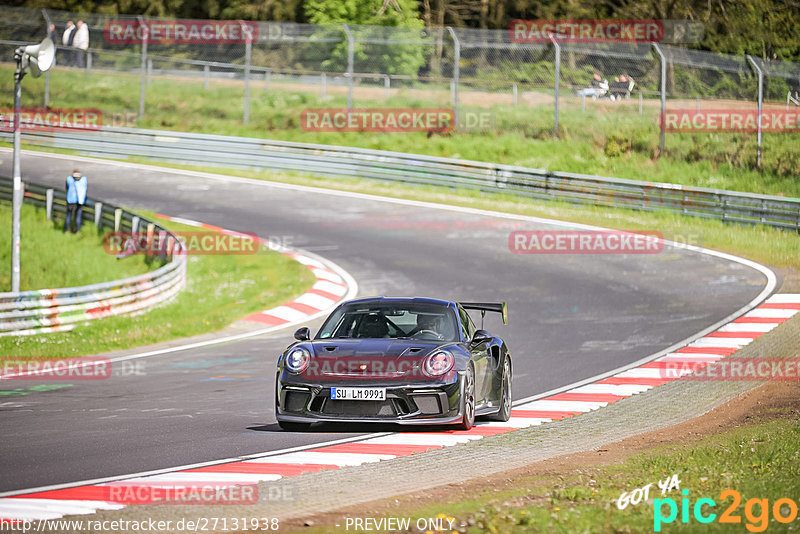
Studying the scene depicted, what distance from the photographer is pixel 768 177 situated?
30.8 m

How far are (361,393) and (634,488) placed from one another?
307cm

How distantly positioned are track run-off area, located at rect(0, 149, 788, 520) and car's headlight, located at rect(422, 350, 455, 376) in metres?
0.63

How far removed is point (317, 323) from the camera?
18938 millimetres

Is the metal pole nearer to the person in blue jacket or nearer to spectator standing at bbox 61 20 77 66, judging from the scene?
the person in blue jacket

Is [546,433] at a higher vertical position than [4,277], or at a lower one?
higher

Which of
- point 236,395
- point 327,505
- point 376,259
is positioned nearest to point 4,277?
point 376,259

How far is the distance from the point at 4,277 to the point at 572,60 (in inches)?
674

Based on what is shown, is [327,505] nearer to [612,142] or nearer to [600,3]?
[612,142]

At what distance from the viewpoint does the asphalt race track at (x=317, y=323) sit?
9914 mm

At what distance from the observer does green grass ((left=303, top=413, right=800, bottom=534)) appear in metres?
6.31

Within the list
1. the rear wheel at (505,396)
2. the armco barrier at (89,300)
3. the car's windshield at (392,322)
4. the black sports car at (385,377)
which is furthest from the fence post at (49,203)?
the rear wheel at (505,396)

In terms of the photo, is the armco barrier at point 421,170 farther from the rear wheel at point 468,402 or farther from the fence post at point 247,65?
the rear wheel at point 468,402

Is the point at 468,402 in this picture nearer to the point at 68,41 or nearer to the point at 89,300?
the point at 89,300

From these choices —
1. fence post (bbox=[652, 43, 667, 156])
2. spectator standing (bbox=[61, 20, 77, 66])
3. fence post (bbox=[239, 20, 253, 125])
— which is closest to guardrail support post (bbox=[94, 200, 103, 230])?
fence post (bbox=[239, 20, 253, 125])
